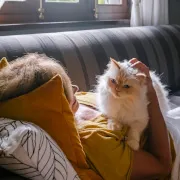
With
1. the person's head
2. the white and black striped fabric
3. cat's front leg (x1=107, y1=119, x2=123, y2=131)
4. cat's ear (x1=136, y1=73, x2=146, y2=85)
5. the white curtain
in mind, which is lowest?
cat's front leg (x1=107, y1=119, x2=123, y2=131)

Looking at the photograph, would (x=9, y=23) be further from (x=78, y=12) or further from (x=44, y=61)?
(x=44, y=61)

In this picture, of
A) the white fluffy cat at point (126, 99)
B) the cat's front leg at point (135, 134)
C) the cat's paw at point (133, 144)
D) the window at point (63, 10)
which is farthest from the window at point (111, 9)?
the cat's paw at point (133, 144)

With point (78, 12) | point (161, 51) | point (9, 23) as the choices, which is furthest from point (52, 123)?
point (78, 12)

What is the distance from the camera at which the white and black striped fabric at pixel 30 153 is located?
77cm

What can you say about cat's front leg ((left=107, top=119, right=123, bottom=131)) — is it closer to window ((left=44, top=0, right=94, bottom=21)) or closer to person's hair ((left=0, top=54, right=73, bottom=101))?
person's hair ((left=0, top=54, right=73, bottom=101))

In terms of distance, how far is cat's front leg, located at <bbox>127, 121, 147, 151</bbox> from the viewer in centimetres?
114

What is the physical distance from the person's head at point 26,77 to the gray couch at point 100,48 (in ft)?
1.49

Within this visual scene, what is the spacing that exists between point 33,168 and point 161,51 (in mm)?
1680

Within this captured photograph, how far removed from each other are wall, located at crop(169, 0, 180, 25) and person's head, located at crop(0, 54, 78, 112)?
7.73ft

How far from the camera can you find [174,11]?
316cm

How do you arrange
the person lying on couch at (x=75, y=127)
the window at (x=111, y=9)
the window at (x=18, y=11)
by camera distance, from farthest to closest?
the window at (x=111, y=9) < the window at (x=18, y=11) < the person lying on couch at (x=75, y=127)

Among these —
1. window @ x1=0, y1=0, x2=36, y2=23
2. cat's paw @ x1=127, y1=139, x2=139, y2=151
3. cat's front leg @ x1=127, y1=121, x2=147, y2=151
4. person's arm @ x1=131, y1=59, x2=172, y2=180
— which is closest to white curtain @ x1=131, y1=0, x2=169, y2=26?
window @ x1=0, y1=0, x2=36, y2=23

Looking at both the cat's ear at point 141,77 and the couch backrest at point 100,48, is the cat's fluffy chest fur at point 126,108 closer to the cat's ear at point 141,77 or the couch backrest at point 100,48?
the cat's ear at point 141,77

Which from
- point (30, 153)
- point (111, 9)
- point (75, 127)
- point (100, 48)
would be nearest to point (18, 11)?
point (100, 48)
